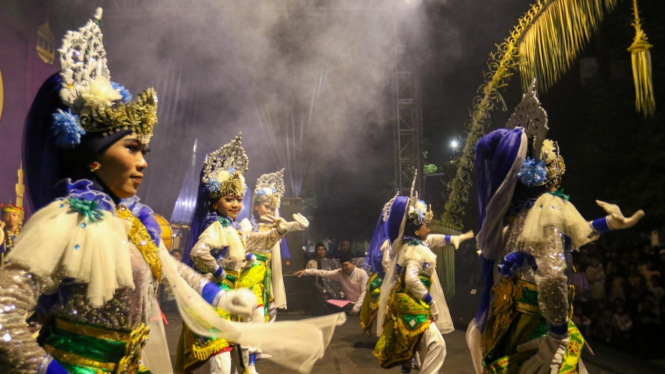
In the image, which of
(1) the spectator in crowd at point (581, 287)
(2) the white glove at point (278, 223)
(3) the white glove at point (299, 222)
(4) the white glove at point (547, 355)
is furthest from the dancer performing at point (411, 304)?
(1) the spectator in crowd at point (581, 287)

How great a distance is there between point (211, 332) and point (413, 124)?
Answer: 11185 mm

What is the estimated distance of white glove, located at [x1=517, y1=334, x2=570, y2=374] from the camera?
2957 mm

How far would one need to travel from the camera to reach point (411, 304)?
5270 mm

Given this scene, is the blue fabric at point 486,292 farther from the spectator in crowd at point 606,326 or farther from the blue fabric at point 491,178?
the spectator in crowd at point 606,326

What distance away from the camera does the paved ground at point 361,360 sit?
6.23 metres

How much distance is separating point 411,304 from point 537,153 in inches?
90.5

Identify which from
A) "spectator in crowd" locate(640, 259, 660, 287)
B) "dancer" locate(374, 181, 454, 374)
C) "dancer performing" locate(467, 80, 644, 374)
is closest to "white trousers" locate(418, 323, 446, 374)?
"dancer" locate(374, 181, 454, 374)

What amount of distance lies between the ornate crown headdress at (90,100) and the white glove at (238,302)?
2.30 feet

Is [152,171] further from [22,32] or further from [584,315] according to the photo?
[584,315]

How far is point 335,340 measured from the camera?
871 centimetres

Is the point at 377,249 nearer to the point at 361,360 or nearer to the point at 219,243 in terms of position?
the point at 361,360

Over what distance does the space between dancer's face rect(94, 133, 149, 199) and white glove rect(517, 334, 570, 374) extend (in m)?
2.29

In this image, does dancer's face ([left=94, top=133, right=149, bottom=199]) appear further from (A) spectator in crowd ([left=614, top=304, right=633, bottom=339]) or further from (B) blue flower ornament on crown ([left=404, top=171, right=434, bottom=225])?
(A) spectator in crowd ([left=614, top=304, right=633, bottom=339])

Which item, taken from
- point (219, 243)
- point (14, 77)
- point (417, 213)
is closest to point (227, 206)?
point (219, 243)
